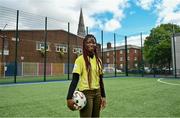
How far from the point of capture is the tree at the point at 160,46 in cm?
3425

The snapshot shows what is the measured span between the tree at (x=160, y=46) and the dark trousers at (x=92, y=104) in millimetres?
28941

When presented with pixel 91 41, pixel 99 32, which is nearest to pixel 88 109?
pixel 91 41

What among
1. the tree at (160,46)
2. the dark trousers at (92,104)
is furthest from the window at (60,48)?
the dark trousers at (92,104)

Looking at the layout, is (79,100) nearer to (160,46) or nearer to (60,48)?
(60,48)

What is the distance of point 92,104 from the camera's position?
247cm

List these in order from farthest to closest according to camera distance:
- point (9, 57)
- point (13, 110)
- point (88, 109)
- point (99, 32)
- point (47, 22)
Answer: point (9, 57) → point (99, 32) → point (47, 22) → point (13, 110) → point (88, 109)

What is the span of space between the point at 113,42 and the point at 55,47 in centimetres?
1017

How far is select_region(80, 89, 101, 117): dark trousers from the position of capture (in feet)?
7.98

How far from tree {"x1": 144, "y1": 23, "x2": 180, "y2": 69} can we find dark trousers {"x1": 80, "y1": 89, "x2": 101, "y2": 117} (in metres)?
28.9

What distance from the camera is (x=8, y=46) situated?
2645cm

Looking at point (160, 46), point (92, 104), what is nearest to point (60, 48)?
point (160, 46)

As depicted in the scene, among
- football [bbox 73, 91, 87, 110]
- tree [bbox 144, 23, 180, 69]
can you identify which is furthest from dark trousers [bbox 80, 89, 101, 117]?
tree [bbox 144, 23, 180, 69]

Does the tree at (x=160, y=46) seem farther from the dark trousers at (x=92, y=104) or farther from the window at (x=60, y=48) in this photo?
the dark trousers at (x=92, y=104)

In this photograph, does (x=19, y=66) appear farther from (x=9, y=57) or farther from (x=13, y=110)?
(x=13, y=110)
